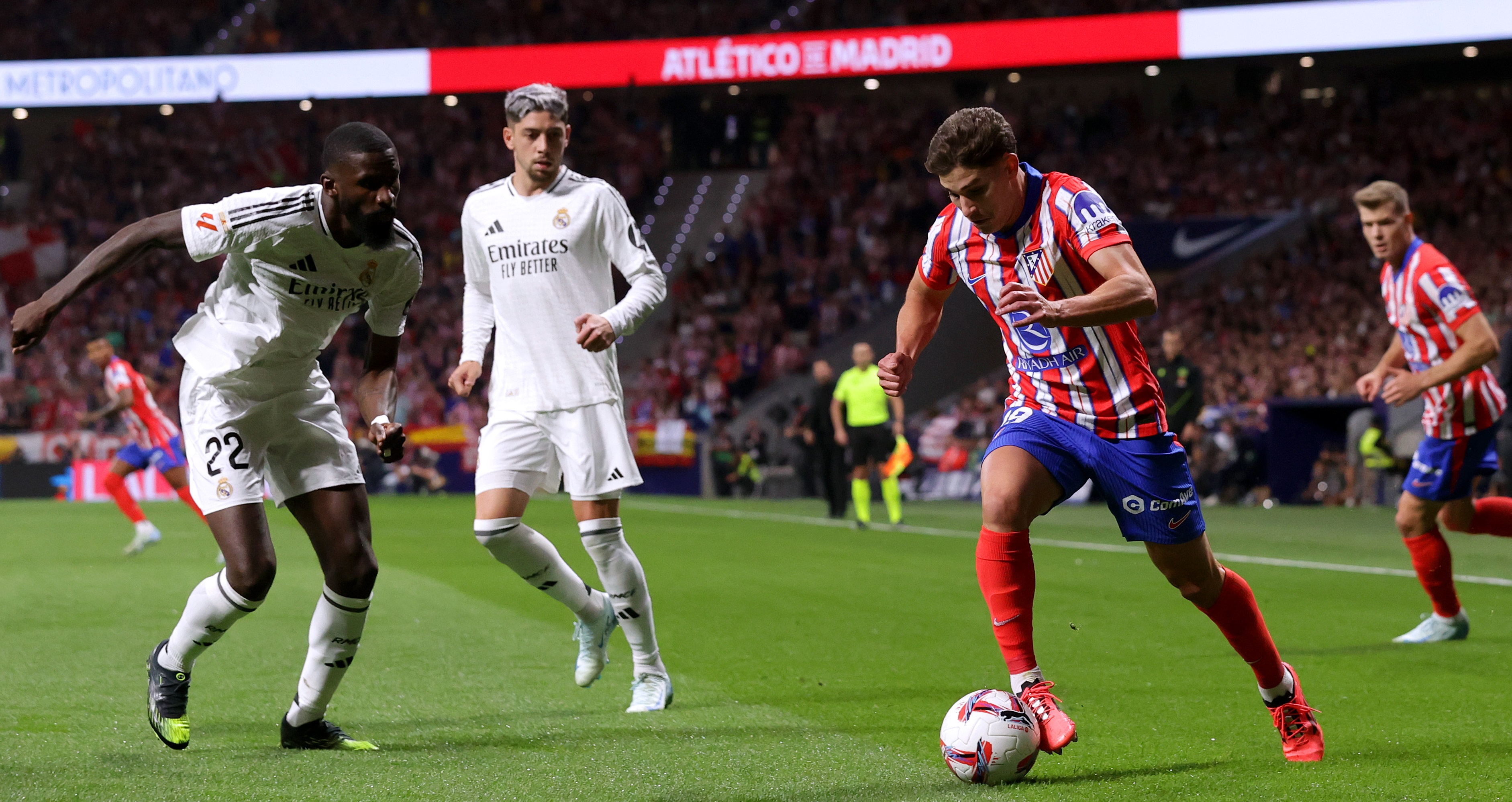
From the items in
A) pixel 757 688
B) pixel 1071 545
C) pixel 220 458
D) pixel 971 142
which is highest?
pixel 971 142

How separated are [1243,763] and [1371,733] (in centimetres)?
82

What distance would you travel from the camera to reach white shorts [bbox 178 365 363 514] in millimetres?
4770

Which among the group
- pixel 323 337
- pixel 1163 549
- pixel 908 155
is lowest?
pixel 1163 549

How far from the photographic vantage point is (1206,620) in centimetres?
830

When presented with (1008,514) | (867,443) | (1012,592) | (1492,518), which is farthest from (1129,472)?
(867,443)

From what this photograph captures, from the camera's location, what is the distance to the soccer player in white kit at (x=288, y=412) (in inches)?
178

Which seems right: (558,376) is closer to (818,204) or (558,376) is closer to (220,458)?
(220,458)

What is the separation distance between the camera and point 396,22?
35906 mm

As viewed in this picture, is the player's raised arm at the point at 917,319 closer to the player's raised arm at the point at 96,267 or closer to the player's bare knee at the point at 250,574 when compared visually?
the player's bare knee at the point at 250,574

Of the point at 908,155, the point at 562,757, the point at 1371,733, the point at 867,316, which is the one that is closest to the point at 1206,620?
the point at 1371,733

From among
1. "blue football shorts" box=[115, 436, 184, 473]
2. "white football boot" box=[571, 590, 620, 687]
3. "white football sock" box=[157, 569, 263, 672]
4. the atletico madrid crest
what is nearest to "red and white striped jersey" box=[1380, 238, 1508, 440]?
the atletico madrid crest

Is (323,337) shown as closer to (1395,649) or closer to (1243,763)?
(1243,763)

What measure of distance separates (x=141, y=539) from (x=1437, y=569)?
1102cm

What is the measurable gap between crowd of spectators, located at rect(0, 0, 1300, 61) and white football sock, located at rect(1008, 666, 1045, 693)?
3103 centimetres
